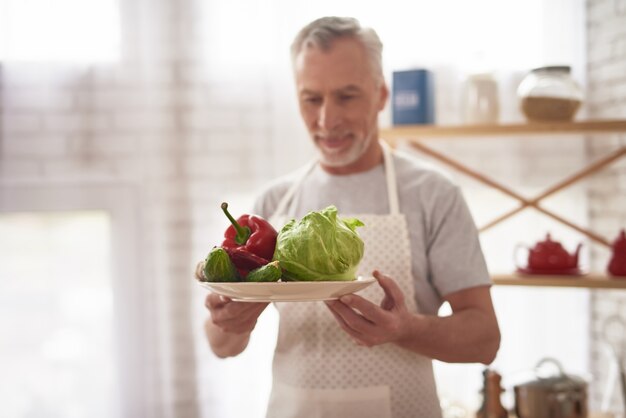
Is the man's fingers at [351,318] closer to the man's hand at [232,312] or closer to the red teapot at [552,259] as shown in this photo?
the man's hand at [232,312]

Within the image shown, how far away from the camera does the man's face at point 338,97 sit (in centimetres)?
169

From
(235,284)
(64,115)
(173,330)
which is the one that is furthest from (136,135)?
(235,284)

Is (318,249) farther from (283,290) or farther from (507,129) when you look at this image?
(507,129)

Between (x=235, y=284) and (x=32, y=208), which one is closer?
(x=235, y=284)

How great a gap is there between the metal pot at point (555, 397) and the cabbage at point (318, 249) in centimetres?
117

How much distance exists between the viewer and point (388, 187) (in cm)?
180

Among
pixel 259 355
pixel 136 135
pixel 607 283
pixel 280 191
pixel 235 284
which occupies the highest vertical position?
pixel 136 135

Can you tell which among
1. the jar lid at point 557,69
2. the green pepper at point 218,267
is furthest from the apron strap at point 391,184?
the jar lid at point 557,69

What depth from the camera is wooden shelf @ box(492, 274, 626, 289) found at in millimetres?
2293

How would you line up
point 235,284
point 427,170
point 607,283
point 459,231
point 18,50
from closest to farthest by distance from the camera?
point 235,284 < point 459,231 < point 427,170 < point 607,283 < point 18,50

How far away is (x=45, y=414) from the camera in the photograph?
264 centimetres

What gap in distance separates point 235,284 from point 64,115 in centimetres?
166

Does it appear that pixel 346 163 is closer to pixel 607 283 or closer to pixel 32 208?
pixel 607 283

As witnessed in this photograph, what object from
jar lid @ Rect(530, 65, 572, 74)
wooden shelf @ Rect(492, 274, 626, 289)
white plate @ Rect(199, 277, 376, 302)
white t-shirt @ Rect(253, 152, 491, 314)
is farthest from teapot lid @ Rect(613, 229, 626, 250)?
white plate @ Rect(199, 277, 376, 302)
